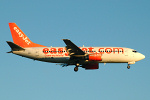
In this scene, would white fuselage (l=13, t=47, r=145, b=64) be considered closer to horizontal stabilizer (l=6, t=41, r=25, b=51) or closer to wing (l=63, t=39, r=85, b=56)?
horizontal stabilizer (l=6, t=41, r=25, b=51)

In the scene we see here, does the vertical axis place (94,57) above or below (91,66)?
above

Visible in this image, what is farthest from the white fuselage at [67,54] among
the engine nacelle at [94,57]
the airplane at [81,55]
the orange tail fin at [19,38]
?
the orange tail fin at [19,38]

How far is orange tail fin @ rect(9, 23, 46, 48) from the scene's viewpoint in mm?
85625

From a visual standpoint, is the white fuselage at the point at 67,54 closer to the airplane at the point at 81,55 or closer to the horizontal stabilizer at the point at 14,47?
the airplane at the point at 81,55

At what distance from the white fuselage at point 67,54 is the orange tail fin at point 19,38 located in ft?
9.17

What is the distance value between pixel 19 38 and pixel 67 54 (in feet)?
40.9

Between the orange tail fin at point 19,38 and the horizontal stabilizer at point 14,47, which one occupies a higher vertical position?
the orange tail fin at point 19,38

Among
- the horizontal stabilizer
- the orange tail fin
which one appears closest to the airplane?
the horizontal stabilizer

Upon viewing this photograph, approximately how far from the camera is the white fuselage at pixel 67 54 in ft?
269

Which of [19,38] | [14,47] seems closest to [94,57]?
[14,47]

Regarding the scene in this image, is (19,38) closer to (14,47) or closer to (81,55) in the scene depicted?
(14,47)

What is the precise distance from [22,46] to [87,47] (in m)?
15.1

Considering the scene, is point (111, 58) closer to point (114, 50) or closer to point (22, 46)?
point (114, 50)

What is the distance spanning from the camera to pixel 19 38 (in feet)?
283
